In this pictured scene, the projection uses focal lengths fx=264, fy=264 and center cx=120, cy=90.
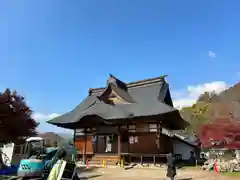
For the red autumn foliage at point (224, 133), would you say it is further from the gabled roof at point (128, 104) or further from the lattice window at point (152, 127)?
the lattice window at point (152, 127)

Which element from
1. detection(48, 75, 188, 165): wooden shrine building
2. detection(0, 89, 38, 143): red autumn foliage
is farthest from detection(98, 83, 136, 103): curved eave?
detection(0, 89, 38, 143): red autumn foliage

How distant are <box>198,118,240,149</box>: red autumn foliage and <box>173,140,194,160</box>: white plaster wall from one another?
1268 cm

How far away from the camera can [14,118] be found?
23469 millimetres

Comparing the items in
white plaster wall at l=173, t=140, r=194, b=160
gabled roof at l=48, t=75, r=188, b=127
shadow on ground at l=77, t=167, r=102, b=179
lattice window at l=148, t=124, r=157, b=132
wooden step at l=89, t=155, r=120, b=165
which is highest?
gabled roof at l=48, t=75, r=188, b=127

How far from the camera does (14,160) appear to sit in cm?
2167

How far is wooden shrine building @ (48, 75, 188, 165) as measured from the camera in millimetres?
25125

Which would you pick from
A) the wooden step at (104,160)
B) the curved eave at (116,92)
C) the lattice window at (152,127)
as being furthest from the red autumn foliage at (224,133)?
the curved eave at (116,92)

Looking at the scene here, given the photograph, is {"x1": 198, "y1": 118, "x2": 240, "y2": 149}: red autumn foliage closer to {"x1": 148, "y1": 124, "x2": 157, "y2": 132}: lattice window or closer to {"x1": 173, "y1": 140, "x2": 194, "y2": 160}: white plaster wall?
{"x1": 148, "y1": 124, "x2": 157, "y2": 132}: lattice window

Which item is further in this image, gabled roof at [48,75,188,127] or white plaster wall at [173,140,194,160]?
white plaster wall at [173,140,194,160]

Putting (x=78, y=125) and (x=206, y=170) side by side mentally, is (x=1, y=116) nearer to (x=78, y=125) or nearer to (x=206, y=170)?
(x=78, y=125)

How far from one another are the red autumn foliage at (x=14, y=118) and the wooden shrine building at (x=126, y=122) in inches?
184

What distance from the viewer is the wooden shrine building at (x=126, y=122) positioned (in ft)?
82.4

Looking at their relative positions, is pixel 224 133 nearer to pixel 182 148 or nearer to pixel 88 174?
pixel 88 174

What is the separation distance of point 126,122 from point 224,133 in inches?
396
